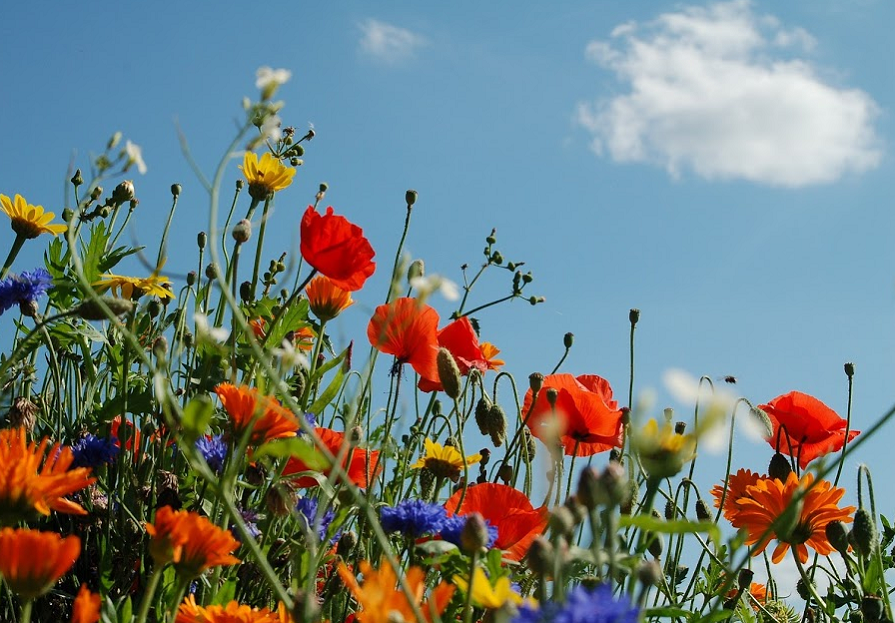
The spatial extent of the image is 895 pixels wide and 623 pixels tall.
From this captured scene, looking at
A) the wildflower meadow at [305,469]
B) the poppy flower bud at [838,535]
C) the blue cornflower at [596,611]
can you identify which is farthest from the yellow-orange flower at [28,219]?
the blue cornflower at [596,611]

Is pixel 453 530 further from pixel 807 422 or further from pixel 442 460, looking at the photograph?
pixel 807 422

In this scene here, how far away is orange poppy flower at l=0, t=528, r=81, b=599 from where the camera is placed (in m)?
0.81

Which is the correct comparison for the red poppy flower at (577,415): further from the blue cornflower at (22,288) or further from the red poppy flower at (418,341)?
the blue cornflower at (22,288)

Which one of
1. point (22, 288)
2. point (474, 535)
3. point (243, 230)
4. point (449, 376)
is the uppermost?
point (243, 230)

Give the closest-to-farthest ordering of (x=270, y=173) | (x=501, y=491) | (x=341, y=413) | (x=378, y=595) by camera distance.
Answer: (x=378, y=595), (x=501, y=491), (x=270, y=173), (x=341, y=413)

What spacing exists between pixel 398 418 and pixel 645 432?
3.94 ft

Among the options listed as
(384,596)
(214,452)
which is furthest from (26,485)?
(214,452)

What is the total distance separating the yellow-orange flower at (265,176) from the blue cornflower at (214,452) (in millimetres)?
524

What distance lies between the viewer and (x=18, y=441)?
1066 millimetres

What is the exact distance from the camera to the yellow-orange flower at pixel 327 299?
182 centimetres

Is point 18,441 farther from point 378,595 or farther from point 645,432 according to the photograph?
point 645,432

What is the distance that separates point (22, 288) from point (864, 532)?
5.03 ft

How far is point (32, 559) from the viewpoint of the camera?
818 mm

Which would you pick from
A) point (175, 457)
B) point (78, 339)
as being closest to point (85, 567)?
point (175, 457)
